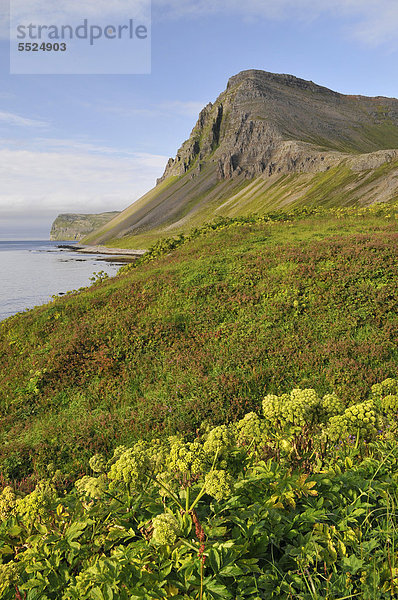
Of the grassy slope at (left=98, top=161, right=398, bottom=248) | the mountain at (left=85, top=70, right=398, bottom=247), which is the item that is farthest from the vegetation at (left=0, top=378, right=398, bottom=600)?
the mountain at (left=85, top=70, right=398, bottom=247)

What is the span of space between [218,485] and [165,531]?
615 mm

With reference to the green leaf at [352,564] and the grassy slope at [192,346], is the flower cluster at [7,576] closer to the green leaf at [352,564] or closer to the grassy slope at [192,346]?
the green leaf at [352,564]

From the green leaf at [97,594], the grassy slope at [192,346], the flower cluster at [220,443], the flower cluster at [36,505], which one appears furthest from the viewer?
the grassy slope at [192,346]

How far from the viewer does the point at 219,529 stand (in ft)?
8.70

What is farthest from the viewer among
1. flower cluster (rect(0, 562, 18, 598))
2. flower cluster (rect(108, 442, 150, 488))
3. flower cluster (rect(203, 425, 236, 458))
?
flower cluster (rect(203, 425, 236, 458))

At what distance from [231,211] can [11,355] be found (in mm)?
139217

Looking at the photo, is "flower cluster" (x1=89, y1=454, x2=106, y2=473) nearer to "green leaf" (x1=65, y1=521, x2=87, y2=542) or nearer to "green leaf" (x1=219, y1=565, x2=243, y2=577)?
"green leaf" (x1=65, y1=521, x2=87, y2=542)

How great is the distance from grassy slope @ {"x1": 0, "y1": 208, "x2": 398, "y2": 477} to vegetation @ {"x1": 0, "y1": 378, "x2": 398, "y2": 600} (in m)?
4.47

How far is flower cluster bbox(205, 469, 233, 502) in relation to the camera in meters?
2.91

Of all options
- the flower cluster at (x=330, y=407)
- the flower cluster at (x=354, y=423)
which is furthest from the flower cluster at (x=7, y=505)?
the flower cluster at (x=330, y=407)

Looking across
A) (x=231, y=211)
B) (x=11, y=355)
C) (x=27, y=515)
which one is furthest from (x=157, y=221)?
(x=27, y=515)

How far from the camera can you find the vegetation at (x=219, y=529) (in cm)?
243

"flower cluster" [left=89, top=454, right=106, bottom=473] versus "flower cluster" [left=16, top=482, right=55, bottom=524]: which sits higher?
"flower cluster" [left=16, top=482, right=55, bottom=524]

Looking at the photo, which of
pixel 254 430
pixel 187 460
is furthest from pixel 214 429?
pixel 254 430
